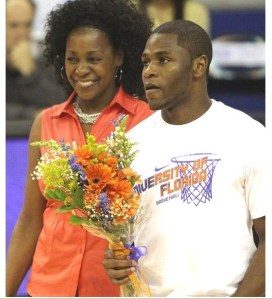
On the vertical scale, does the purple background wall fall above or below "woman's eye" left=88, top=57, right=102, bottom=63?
below

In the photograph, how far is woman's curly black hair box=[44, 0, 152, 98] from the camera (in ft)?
12.6

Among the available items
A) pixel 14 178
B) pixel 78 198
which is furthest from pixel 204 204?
pixel 14 178

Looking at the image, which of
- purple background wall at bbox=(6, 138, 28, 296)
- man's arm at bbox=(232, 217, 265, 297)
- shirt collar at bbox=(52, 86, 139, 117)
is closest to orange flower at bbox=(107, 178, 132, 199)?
man's arm at bbox=(232, 217, 265, 297)

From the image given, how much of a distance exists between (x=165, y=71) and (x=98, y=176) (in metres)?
0.40

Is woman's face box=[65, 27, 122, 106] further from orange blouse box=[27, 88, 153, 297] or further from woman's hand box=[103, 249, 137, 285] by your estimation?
woman's hand box=[103, 249, 137, 285]

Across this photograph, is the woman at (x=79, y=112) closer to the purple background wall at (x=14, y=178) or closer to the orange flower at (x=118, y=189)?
the orange flower at (x=118, y=189)

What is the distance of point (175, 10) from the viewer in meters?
5.75

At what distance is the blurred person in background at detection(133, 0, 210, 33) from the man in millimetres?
2155

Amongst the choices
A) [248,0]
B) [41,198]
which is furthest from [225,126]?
[248,0]

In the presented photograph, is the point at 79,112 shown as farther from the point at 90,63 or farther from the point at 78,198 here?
the point at 78,198

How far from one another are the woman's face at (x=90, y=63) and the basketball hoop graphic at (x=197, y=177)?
0.52 meters

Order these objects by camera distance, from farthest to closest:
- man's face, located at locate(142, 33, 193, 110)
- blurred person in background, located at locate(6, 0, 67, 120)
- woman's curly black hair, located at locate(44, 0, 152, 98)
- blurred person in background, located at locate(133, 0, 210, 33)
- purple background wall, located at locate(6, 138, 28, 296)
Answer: blurred person in background, located at locate(6, 0, 67, 120), blurred person in background, located at locate(133, 0, 210, 33), purple background wall, located at locate(6, 138, 28, 296), woman's curly black hair, located at locate(44, 0, 152, 98), man's face, located at locate(142, 33, 193, 110)

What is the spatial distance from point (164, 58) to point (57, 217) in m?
0.72

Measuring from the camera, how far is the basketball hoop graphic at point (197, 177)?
3.36 m
